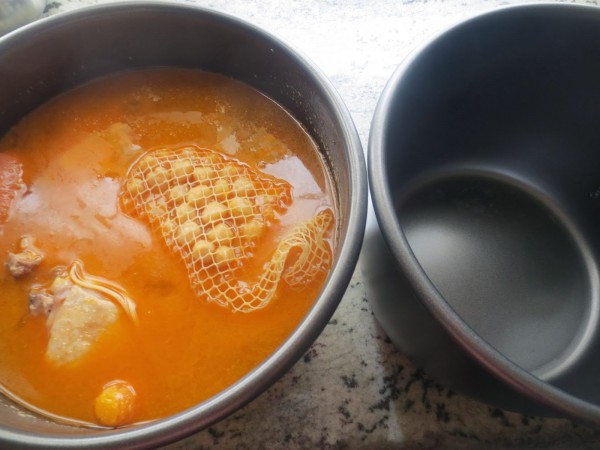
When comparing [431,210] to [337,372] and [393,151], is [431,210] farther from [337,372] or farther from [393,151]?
[337,372]

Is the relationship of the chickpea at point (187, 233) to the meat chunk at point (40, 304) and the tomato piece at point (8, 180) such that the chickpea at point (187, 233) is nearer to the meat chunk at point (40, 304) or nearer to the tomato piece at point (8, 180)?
the meat chunk at point (40, 304)

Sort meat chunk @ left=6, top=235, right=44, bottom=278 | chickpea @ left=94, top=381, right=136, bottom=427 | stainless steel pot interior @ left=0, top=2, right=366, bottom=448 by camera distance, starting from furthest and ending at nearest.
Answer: meat chunk @ left=6, top=235, right=44, bottom=278 → chickpea @ left=94, top=381, right=136, bottom=427 → stainless steel pot interior @ left=0, top=2, right=366, bottom=448

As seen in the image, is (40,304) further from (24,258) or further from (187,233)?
(187,233)

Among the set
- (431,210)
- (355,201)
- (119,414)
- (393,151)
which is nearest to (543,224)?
(431,210)

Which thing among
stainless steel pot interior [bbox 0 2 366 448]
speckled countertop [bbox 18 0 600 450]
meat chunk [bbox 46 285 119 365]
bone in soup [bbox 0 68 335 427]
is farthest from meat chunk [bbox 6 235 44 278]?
speckled countertop [bbox 18 0 600 450]

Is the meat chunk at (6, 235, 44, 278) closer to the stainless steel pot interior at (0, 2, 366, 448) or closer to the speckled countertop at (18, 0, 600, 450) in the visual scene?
the stainless steel pot interior at (0, 2, 366, 448)

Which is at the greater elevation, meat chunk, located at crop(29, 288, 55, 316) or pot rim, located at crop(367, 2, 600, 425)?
pot rim, located at crop(367, 2, 600, 425)
